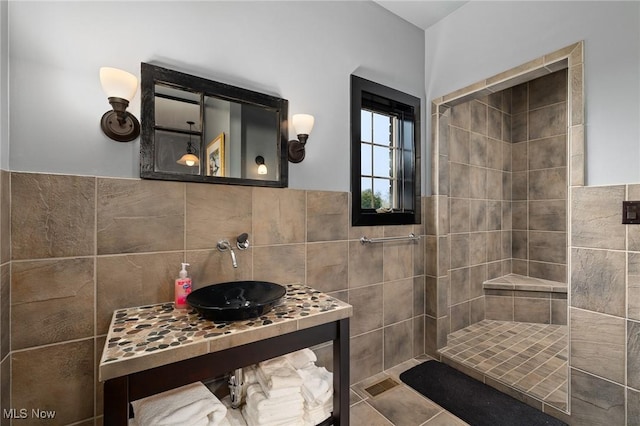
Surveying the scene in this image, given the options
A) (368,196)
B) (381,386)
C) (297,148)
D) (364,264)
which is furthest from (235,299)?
(381,386)

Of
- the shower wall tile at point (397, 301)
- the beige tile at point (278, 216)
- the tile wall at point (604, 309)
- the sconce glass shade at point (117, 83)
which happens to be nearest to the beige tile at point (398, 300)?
the shower wall tile at point (397, 301)

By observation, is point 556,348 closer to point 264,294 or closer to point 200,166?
point 264,294

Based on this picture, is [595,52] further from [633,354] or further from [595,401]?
[595,401]

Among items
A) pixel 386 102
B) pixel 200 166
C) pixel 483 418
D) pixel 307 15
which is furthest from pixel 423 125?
pixel 483 418

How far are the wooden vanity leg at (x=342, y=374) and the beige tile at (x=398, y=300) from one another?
35.2 inches

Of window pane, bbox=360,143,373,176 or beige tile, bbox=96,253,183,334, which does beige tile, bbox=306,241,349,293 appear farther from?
beige tile, bbox=96,253,183,334

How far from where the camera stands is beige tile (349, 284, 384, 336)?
2.00m

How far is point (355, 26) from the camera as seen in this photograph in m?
→ 2.03

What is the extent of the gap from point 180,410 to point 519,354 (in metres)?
2.52

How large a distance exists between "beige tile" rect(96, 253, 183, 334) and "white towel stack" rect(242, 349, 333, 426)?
1.93 ft

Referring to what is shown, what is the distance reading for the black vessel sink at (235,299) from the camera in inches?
43.3

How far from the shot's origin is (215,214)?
1469 mm

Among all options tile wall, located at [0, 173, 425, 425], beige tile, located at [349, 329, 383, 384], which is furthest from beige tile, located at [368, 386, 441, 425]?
tile wall, located at [0, 173, 425, 425]

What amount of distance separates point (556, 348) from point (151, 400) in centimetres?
298
